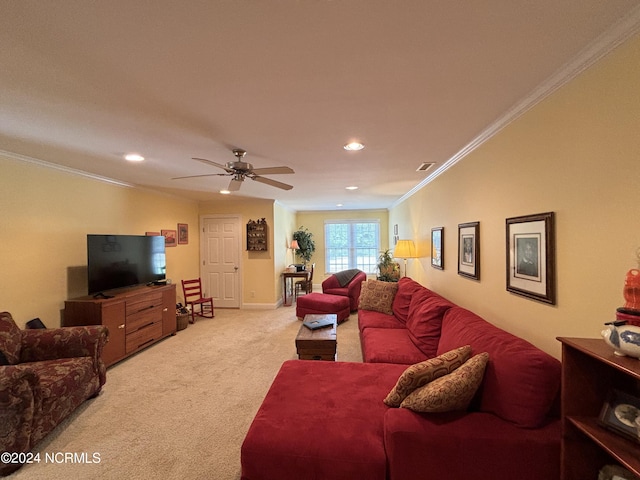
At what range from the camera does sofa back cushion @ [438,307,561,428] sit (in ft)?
4.32

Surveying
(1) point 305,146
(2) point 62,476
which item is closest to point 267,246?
(1) point 305,146

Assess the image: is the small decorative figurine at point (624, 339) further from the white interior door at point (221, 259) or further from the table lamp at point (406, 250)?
the white interior door at point (221, 259)

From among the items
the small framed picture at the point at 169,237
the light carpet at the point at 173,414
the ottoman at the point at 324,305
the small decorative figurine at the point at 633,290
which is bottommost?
the light carpet at the point at 173,414

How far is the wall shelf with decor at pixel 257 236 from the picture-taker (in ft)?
19.3

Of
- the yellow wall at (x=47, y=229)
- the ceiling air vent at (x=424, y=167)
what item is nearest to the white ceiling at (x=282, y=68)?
the yellow wall at (x=47, y=229)

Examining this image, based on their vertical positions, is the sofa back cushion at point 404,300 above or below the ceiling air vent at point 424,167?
below

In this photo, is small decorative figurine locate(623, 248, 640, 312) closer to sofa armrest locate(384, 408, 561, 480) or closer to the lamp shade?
sofa armrest locate(384, 408, 561, 480)

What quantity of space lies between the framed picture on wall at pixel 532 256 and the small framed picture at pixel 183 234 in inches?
→ 217

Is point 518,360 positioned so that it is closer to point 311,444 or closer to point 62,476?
point 311,444

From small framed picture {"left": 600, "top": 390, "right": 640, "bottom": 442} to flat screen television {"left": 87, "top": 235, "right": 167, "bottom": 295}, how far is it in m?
4.50

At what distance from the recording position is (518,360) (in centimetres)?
138

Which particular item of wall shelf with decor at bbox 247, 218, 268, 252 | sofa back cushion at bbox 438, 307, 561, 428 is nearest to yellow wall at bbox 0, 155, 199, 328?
wall shelf with decor at bbox 247, 218, 268, 252

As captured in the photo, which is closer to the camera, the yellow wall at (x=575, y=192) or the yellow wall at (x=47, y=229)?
the yellow wall at (x=575, y=192)

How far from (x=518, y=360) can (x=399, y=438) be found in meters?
0.73
